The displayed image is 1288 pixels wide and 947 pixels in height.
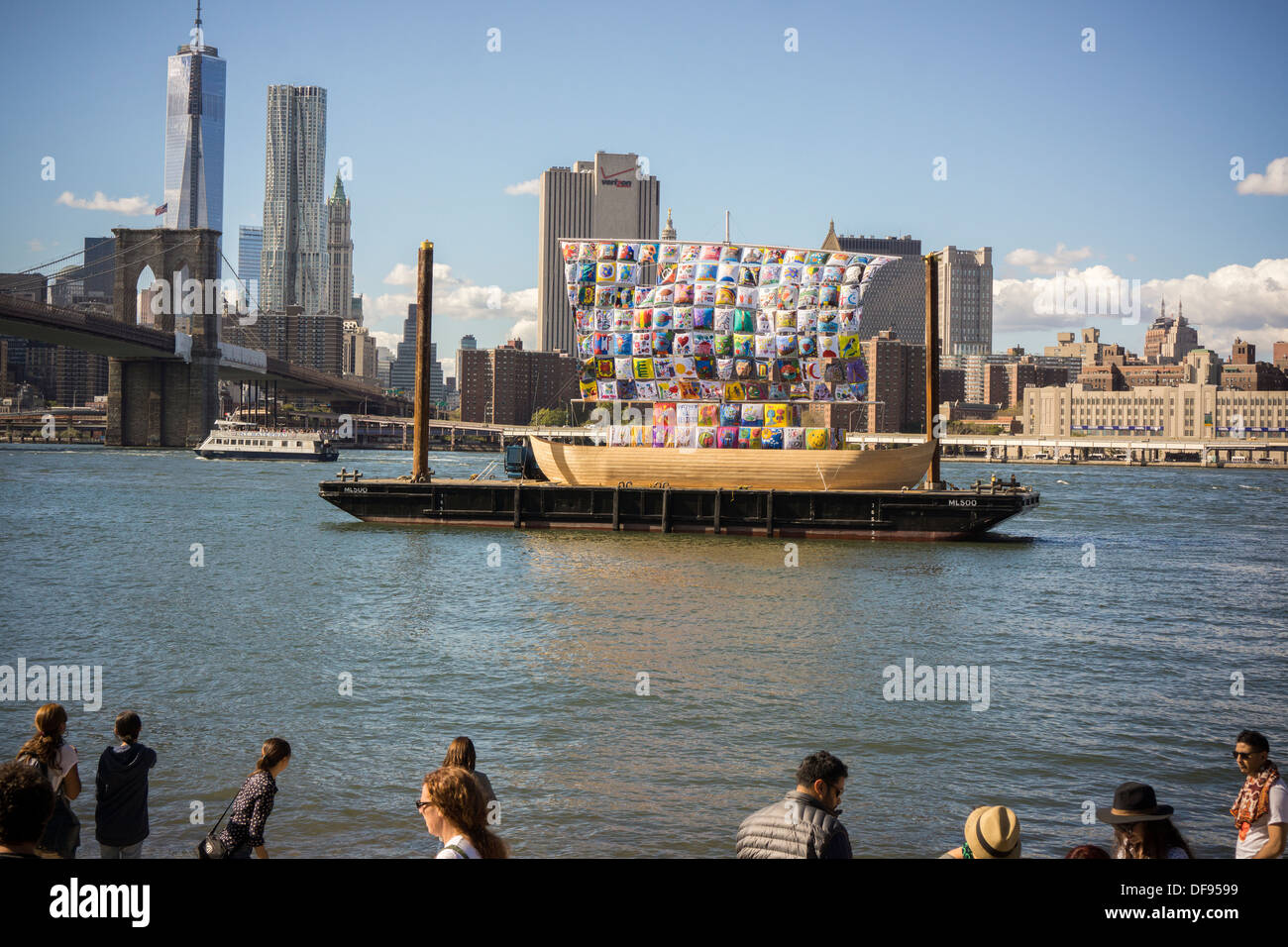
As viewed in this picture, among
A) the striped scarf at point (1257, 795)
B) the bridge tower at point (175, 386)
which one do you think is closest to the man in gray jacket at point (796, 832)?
the striped scarf at point (1257, 795)

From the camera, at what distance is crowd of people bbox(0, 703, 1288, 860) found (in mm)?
4961

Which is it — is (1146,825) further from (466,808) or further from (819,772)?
(466,808)

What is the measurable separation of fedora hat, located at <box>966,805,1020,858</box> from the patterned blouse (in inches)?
168

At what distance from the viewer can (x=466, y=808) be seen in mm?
4992

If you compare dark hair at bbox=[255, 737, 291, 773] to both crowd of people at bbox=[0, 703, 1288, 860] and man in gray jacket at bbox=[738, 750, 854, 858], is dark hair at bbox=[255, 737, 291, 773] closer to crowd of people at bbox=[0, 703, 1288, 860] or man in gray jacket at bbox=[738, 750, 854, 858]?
crowd of people at bbox=[0, 703, 1288, 860]

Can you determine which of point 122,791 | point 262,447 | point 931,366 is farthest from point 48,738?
point 262,447

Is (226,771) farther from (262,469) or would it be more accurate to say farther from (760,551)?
(262,469)

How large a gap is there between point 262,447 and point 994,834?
126522 mm

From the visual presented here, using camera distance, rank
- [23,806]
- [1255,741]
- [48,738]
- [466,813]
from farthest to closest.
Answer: [48,738] < [1255,741] < [466,813] < [23,806]

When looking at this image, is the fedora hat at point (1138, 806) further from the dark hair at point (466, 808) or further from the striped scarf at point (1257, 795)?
the dark hair at point (466, 808)
